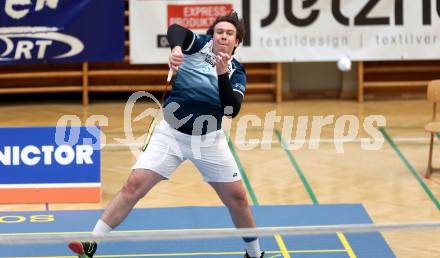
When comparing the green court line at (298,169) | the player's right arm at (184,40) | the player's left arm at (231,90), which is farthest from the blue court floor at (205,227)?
the player's right arm at (184,40)

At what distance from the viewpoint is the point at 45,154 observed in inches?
366

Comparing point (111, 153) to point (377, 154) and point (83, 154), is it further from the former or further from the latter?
point (377, 154)

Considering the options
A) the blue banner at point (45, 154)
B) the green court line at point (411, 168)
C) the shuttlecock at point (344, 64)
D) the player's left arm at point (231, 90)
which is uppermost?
the player's left arm at point (231, 90)

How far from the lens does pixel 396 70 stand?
14.3 m

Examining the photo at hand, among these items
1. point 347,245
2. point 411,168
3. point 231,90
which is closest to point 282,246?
point 347,245

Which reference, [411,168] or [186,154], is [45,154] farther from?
[411,168]

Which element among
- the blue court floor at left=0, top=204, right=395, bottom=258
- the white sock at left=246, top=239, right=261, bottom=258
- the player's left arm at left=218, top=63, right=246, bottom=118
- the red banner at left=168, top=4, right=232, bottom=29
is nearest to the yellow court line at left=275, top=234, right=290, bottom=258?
the blue court floor at left=0, top=204, right=395, bottom=258

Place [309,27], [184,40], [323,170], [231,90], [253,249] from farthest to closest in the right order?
1. [309,27]
2. [323,170]
3. [253,249]
4. [184,40]
5. [231,90]

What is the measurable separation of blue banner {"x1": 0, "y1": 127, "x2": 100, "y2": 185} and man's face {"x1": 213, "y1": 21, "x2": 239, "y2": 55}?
296cm

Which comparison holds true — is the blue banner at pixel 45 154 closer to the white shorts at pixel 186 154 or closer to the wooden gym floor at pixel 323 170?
the wooden gym floor at pixel 323 170

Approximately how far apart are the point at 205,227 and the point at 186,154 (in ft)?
5.93

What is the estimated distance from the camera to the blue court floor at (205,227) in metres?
7.79

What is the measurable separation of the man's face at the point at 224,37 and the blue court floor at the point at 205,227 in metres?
1.86

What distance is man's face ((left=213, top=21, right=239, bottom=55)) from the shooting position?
21.4 feet
